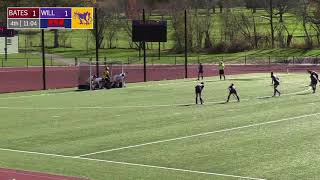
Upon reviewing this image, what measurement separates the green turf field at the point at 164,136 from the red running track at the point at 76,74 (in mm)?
13360

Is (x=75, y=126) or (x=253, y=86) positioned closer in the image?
(x=75, y=126)

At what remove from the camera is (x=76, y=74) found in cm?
6494

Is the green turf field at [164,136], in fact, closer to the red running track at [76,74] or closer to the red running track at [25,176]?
the red running track at [25,176]

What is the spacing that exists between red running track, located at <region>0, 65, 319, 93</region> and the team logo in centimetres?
447

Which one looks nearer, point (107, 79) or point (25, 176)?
point (25, 176)

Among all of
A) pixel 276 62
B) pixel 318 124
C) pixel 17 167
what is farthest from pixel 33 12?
pixel 276 62

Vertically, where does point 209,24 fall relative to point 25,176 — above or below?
above

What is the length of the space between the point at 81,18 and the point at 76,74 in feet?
46.5

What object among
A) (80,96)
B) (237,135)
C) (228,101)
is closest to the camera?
(237,135)

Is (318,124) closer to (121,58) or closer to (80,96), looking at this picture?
(80,96)

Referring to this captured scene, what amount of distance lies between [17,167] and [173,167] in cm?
418

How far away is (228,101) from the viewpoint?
3497 cm
